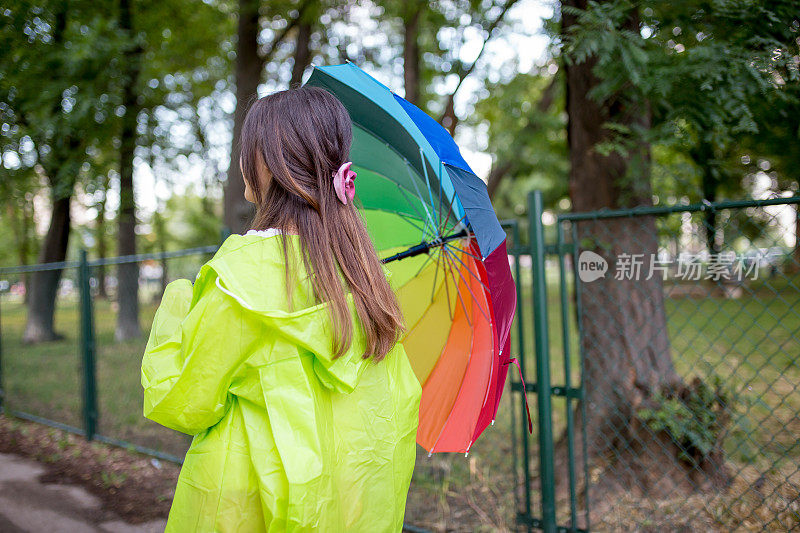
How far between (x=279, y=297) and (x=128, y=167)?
9206 millimetres

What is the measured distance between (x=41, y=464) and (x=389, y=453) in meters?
4.31

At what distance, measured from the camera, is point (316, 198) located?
4.44ft

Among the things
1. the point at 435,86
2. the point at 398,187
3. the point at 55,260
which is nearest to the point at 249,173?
the point at 398,187

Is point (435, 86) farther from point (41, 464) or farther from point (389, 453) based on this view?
point (389, 453)

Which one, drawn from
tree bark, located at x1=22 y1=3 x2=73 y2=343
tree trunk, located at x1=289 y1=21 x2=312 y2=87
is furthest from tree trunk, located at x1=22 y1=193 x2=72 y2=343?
tree trunk, located at x1=289 y1=21 x2=312 y2=87

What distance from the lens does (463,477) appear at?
13.1 feet

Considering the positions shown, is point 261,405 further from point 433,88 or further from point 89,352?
point 433,88

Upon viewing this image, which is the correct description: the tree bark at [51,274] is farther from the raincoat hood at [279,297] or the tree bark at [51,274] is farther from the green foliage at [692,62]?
the raincoat hood at [279,297]

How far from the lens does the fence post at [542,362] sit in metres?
2.52

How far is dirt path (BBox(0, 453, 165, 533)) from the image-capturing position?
3281mm

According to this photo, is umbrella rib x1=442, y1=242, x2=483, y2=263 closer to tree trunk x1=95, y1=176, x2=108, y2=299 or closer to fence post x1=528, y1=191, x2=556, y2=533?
fence post x1=528, y1=191, x2=556, y2=533

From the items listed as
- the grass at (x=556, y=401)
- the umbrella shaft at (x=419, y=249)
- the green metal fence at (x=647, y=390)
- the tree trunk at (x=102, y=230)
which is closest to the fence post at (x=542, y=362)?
the green metal fence at (x=647, y=390)

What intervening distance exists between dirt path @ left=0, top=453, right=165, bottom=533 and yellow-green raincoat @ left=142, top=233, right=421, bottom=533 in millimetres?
2552

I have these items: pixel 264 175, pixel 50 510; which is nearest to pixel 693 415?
pixel 264 175
